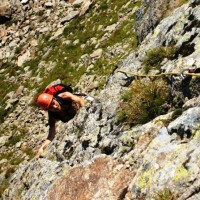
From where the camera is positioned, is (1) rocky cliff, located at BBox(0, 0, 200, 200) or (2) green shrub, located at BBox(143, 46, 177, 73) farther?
(2) green shrub, located at BBox(143, 46, 177, 73)

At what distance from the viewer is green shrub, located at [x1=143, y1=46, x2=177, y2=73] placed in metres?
11.4

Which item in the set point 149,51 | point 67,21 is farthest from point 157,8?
point 67,21

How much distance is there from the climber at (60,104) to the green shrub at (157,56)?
2496 mm

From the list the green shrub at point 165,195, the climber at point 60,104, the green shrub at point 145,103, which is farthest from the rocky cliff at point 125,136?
the climber at point 60,104

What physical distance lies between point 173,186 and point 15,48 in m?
29.2

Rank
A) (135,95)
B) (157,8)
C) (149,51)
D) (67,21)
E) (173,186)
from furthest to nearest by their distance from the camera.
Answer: (67,21) < (157,8) < (149,51) < (135,95) < (173,186)

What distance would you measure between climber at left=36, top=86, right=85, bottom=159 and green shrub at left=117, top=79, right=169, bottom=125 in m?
2.12

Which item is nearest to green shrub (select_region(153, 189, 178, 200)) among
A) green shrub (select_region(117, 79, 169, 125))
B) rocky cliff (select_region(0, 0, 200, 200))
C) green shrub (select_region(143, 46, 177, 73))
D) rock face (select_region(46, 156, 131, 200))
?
rocky cliff (select_region(0, 0, 200, 200))

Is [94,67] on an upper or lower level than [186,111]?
lower

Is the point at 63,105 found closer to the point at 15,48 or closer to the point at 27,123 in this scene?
the point at 27,123

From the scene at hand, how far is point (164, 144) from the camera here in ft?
26.1

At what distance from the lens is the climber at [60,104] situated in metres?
11.9

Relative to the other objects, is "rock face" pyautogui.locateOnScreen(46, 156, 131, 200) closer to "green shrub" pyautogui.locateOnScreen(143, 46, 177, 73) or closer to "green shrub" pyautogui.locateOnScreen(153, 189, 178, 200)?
"green shrub" pyautogui.locateOnScreen(153, 189, 178, 200)

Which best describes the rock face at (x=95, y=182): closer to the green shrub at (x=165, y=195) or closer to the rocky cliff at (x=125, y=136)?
the rocky cliff at (x=125, y=136)
